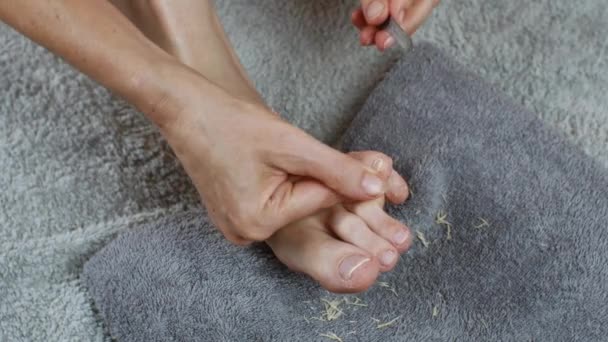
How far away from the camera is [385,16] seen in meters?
0.92

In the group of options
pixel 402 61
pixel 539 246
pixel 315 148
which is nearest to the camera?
pixel 315 148

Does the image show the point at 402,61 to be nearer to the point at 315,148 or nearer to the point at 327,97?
the point at 327,97

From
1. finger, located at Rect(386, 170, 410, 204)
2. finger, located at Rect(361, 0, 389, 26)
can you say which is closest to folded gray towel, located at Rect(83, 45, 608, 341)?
finger, located at Rect(386, 170, 410, 204)

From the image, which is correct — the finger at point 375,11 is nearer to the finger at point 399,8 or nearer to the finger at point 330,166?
the finger at point 399,8

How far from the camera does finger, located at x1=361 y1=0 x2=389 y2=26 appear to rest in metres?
0.91

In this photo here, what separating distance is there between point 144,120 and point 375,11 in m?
0.38

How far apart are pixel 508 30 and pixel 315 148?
511 millimetres

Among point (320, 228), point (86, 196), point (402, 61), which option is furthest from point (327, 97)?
point (86, 196)

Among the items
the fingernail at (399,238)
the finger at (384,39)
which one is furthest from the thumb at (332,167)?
the finger at (384,39)

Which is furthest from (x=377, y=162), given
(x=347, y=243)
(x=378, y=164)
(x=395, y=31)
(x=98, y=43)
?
(x=98, y=43)

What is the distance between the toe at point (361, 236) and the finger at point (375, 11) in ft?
0.78

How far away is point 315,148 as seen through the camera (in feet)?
2.47

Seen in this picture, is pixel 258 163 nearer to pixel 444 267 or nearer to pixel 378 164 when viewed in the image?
pixel 378 164

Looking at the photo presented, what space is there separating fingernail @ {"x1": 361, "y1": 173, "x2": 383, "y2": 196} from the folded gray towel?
6.9 inches
